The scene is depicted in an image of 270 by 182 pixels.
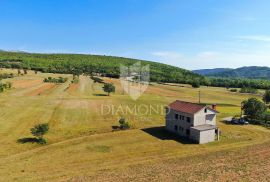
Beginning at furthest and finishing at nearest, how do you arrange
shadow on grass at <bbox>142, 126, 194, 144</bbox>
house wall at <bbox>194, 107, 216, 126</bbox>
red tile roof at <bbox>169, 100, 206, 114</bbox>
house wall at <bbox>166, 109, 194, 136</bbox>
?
house wall at <bbox>166, 109, 194, 136</bbox> → red tile roof at <bbox>169, 100, 206, 114</bbox> → house wall at <bbox>194, 107, 216, 126</bbox> → shadow on grass at <bbox>142, 126, 194, 144</bbox>

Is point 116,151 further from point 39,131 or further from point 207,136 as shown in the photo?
point 207,136

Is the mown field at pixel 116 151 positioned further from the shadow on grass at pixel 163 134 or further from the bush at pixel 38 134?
the bush at pixel 38 134

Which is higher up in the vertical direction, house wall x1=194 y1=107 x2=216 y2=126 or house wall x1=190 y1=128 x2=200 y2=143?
house wall x1=194 y1=107 x2=216 y2=126

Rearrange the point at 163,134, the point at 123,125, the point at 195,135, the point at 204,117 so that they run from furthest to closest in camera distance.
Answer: the point at 123,125, the point at 163,134, the point at 204,117, the point at 195,135

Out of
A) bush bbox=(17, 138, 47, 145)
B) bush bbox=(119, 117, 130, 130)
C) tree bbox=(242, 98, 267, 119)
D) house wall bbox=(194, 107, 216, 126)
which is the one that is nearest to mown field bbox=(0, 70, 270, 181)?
bush bbox=(17, 138, 47, 145)

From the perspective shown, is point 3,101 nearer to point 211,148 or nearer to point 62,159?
point 62,159

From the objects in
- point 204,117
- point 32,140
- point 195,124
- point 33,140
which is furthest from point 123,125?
point 32,140

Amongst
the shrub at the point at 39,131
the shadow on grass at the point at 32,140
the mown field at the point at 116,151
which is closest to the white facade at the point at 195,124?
the mown field at the point at 116,151

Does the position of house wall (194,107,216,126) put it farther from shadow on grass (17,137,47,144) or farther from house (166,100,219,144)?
shadow on grass (17,137,47,144)
